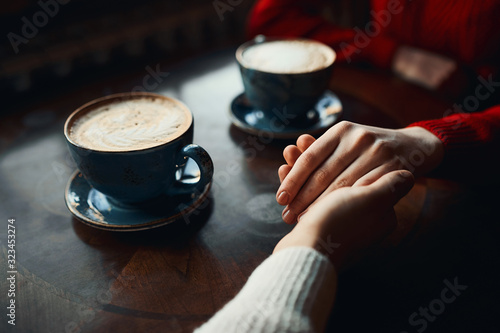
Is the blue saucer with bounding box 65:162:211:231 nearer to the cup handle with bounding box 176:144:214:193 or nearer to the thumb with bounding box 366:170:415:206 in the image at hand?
the cup handle with bounding box 176:144:214:193

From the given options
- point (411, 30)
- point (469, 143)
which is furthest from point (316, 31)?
point (469, 143)

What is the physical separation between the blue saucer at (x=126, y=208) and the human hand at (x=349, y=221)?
17cm

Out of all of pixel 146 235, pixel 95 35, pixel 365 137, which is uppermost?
pixel 365 137

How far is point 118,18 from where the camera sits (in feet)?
5.75

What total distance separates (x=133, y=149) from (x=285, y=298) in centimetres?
28

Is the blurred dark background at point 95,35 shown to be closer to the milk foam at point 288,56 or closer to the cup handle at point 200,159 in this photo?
the milk foam at point 288,56

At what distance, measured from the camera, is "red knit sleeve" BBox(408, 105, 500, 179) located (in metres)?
0.67

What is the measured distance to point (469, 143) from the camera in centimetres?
69

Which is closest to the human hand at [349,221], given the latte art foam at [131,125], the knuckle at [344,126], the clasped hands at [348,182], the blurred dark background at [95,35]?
the clasped hands at [348,182]

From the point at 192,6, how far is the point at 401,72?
1.30 metres

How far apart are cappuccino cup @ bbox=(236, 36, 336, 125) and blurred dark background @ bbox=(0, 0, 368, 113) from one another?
37 centimetres

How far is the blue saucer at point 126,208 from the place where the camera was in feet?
1.83

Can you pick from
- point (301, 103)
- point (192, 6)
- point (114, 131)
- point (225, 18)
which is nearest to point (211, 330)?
point (114, 131)

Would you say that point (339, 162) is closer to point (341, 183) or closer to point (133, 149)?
point (341, 183)
